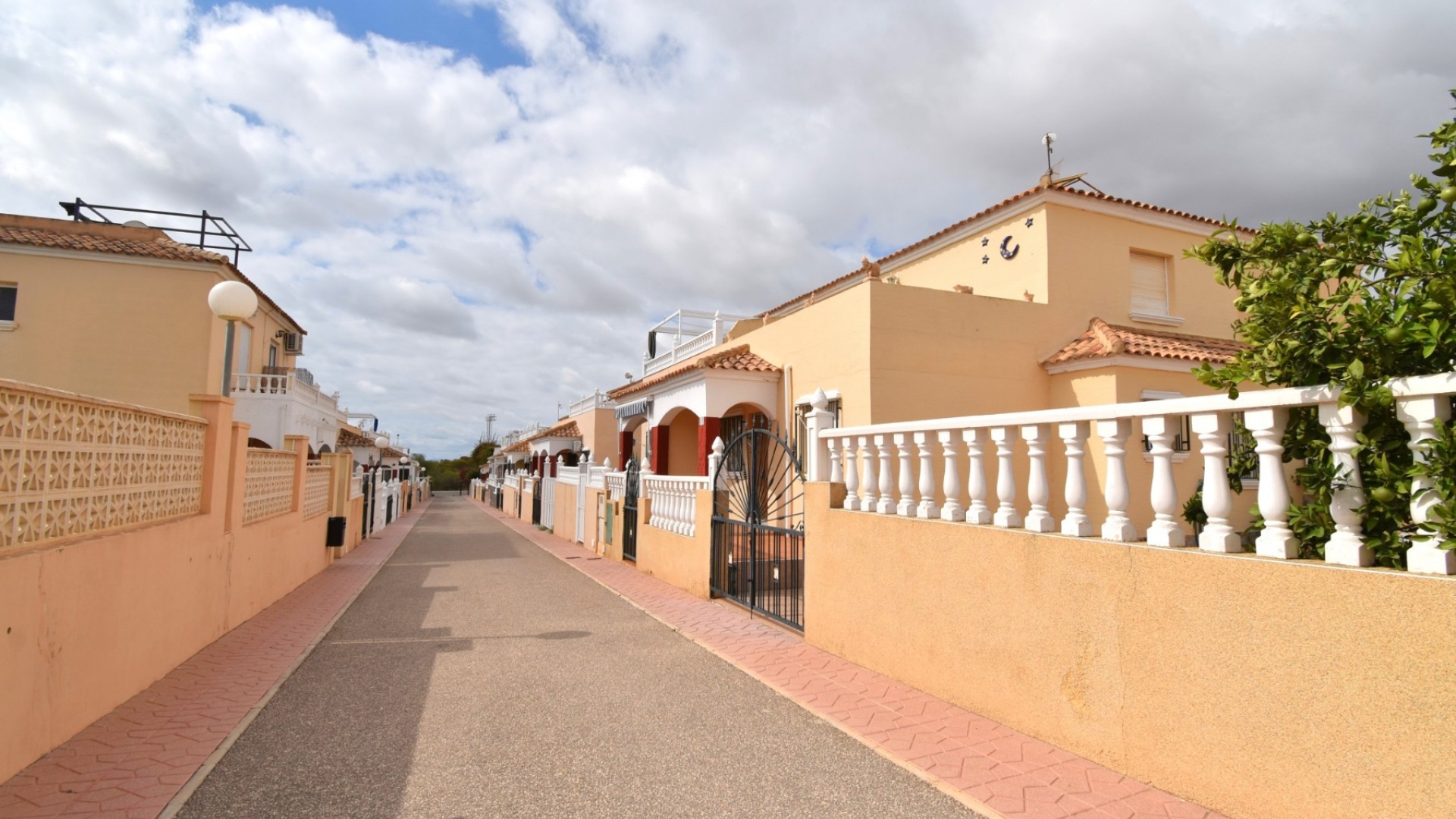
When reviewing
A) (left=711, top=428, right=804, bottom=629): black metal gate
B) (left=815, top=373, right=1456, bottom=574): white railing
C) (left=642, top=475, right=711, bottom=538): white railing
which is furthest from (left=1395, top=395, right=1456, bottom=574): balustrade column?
(left=642, top=475, right=711, bottom=538): white railing

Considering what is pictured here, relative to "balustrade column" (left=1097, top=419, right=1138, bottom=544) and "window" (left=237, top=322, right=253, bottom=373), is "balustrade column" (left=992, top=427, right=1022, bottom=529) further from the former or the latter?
"window" (left=237, top=322, right=253, bottom=373)

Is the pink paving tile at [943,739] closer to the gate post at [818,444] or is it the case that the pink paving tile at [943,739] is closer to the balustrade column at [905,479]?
the balustrade column at [905,479]

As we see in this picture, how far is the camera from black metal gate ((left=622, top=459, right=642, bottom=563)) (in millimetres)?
12531

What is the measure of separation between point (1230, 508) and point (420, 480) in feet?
173

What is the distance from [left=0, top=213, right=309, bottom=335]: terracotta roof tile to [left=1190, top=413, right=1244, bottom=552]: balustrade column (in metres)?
18.7

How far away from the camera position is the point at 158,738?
13.7 feet

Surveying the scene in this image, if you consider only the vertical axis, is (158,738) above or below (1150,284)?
below

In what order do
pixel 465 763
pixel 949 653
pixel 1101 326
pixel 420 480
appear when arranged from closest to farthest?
1. pixel 465 763
2. pixel 949 653
3. pixel 1101 326
4. pixel 420 480

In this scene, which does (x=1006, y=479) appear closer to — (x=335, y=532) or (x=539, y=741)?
(x=539, y=741)

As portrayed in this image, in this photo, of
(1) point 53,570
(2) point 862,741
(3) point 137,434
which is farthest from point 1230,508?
(3) point 137,434

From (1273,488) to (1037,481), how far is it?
1359 mm

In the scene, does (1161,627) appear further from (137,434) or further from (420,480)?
(420,480)

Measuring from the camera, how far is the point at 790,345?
1366 centimetres

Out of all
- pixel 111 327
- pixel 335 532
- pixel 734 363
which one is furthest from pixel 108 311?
pixel 734 363
